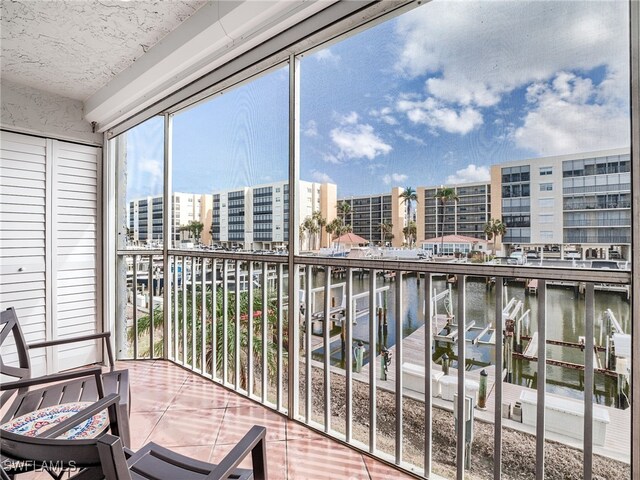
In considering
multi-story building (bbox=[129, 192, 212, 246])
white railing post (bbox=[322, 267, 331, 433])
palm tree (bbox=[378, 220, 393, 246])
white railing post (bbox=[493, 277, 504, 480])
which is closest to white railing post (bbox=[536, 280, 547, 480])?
white railing post (bbox=[493, 277, 504, 480])

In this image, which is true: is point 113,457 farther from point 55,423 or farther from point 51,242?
point 51,242

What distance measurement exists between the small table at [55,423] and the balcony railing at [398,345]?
1001 millimetres

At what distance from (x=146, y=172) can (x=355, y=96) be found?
233 cm

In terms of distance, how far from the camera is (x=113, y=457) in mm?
735

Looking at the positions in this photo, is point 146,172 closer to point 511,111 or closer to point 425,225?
point 425,225

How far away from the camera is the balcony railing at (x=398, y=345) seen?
4.17 feet

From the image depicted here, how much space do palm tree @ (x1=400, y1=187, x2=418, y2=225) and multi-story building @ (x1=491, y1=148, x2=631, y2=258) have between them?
0.33 metres

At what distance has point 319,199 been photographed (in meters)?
1.92

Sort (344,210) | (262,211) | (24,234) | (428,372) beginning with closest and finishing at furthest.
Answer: (428,372) < (344,210) < (262,211) < (24,234)

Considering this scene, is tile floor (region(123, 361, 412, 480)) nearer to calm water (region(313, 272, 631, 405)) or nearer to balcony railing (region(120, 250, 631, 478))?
balcony railing (region(120, 250, 631, 478))

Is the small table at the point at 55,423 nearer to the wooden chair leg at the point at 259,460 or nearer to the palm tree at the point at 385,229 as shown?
the wooden chair leg at the point at 259,460

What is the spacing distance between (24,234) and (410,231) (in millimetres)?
3152

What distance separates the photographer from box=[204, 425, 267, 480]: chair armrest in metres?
0.90

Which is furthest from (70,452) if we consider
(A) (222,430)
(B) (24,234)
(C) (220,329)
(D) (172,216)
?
(B) (24,234)
